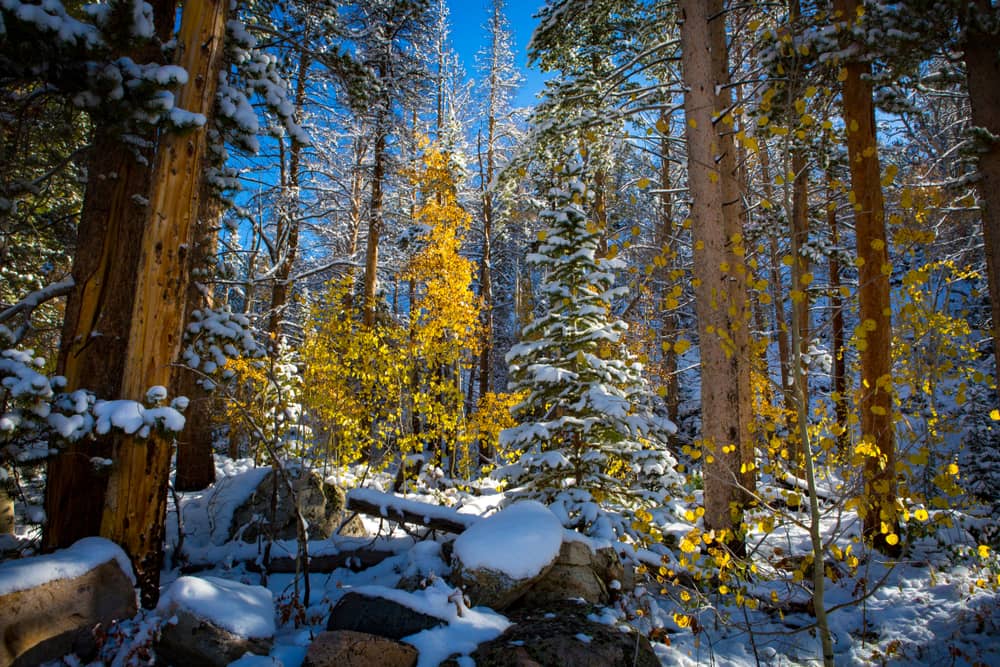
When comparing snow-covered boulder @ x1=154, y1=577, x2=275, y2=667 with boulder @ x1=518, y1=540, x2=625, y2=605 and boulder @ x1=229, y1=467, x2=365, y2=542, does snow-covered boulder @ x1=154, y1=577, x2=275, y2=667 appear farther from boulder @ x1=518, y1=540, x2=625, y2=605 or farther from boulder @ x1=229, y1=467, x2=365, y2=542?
boulder @ x1=229, y1=467, x2=365, y2=542

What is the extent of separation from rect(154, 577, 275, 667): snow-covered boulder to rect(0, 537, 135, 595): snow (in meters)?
0.52

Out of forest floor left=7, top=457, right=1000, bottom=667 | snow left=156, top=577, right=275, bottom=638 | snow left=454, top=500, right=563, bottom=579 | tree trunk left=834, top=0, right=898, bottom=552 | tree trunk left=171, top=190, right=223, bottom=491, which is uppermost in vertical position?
tree trunk left=834, top=0, right=898, bottom=552

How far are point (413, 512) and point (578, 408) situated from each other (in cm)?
220

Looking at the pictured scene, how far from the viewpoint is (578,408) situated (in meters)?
5.91

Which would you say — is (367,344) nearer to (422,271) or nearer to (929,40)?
(422,271)

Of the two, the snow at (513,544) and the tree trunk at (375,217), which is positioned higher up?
the tree trunk at (375,217)

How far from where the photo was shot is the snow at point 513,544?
4031mm

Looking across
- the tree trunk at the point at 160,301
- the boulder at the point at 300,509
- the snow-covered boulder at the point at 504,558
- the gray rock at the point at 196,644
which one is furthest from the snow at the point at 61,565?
the snow-covered boulder at the point at 504,558

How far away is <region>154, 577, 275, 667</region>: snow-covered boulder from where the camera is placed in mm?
3027

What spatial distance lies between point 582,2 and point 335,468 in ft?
24.8

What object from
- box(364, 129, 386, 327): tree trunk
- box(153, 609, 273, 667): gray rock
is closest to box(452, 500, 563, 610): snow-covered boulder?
box(153, 609, 273, 667): gray rock

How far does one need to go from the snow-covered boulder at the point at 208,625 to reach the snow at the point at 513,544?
1555 mm

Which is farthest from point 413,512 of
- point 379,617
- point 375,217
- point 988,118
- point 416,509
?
point 375,217

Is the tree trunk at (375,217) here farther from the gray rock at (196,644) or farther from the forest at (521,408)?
the gray rock at (196,644)
